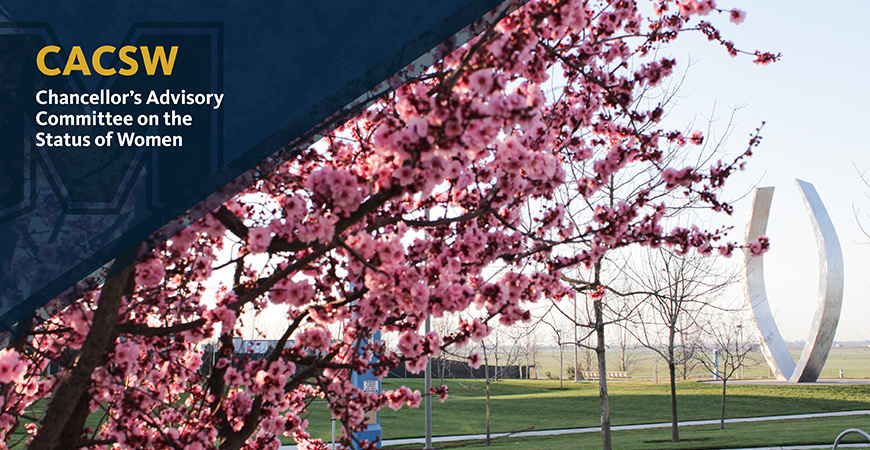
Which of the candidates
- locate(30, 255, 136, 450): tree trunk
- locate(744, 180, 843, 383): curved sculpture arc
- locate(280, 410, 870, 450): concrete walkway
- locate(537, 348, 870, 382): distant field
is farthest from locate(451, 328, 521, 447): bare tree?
locate(744, 180, 843, 383): curved sculpture arc

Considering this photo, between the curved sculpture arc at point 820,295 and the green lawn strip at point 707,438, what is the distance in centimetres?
1149

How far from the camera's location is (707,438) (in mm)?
16984

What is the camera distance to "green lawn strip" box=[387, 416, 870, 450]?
602 inches

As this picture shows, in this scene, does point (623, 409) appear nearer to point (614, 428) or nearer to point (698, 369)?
point (614, 428)

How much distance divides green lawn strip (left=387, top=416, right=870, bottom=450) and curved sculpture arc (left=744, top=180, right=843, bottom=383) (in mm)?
11490

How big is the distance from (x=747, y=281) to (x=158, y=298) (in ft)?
109

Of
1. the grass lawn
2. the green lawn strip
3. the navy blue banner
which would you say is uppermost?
the navy blue banner

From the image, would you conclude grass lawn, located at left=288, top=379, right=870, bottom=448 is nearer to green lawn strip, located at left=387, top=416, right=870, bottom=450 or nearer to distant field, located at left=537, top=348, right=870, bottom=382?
green lawn strip, located at left=387, top=416, right=870, bottom=450

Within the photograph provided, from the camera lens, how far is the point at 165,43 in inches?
160

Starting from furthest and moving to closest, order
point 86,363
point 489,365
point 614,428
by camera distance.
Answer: point 489,365, point 614,428, point 86,363

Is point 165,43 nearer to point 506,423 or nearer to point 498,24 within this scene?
point 498,24

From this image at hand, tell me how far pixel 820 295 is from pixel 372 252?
1320 inches

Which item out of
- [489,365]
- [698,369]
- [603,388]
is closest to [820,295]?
[489,365]

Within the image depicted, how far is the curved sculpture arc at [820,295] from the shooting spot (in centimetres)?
3086
